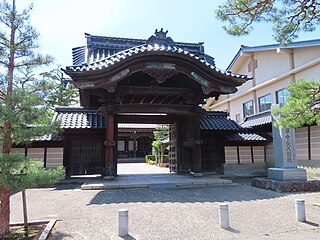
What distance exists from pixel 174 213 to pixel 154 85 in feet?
18.9

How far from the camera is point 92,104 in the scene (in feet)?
39.3

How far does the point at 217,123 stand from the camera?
532 inches

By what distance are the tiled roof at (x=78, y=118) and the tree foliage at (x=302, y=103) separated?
8253 mm

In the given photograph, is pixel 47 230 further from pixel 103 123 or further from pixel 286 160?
pixel 286 160

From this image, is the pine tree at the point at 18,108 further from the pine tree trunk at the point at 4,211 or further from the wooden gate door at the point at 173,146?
the wooden gate door at the point at 173,146

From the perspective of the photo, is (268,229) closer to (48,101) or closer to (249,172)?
(48,101)

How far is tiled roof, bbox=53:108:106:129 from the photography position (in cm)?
1130

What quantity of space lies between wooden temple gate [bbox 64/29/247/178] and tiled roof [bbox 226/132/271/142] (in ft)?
7.73

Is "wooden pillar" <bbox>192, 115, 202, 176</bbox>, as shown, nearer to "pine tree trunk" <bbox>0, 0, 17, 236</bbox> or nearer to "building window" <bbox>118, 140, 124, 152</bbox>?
"pine tree trunk" <bbox>0, 0, 17, 236</bbox>

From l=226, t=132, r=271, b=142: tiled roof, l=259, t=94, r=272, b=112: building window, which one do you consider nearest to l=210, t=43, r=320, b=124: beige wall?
l=259, t=94, r=272, b=112: building window

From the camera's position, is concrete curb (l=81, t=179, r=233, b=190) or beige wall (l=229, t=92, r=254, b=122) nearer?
Result: concrete curb (l=81, t=179, r=233, b=190)

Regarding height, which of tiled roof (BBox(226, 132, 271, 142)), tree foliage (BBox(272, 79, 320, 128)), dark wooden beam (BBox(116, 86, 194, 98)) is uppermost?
dark wooden beam (BBox(116, 86, 194, 98))

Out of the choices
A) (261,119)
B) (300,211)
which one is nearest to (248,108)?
(261,119)

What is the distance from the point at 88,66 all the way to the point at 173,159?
7097 millimetres
